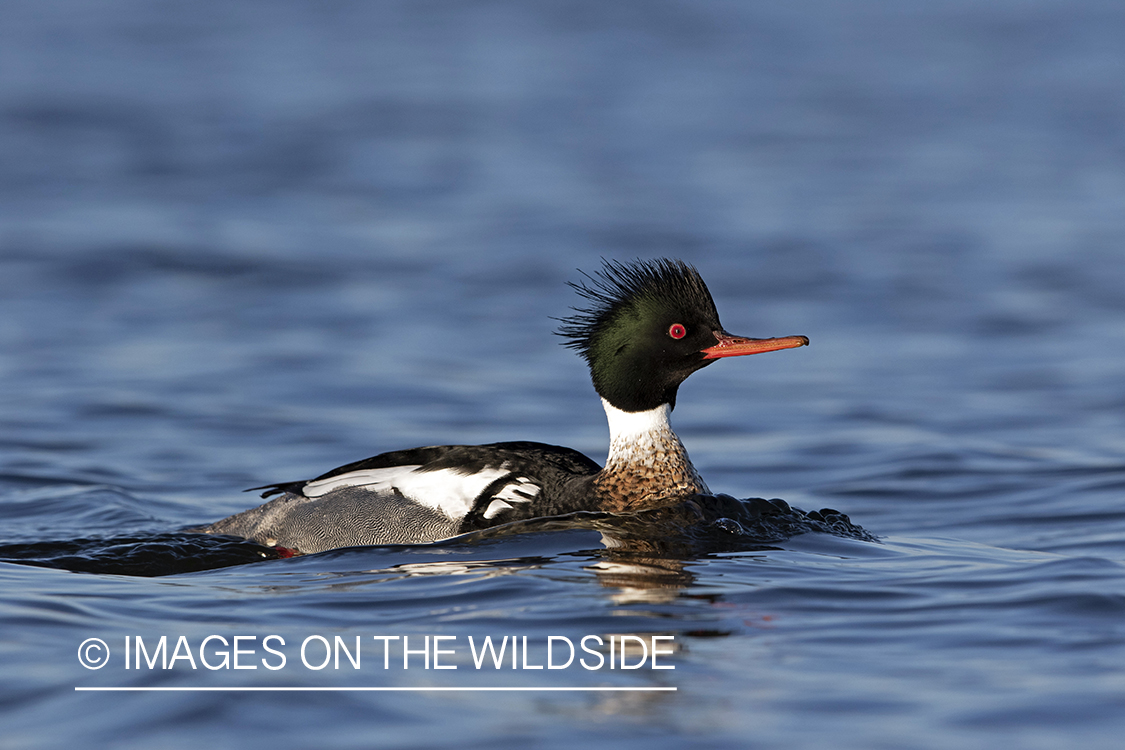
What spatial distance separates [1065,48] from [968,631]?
79.1 ft

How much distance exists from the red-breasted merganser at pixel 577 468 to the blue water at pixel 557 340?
1.09 feet

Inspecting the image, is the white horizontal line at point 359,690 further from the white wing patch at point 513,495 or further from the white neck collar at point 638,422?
the white neck collar at point 638,422

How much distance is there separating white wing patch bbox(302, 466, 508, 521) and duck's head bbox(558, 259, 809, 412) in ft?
2.68

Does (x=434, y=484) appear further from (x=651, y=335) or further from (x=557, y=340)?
(x=557, y=340)

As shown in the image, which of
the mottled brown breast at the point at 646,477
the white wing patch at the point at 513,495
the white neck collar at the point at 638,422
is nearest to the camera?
the white wing patch at the point at 513,495

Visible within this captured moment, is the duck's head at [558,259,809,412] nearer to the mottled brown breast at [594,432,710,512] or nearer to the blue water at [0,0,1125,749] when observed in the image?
the mottled brown breast at [594,432,710,512]

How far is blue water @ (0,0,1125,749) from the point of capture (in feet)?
16.4

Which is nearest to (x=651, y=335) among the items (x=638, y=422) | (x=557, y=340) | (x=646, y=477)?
(x=638, y=422)

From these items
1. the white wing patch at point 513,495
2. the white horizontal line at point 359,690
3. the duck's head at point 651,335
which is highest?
the duck's head at point 651,335

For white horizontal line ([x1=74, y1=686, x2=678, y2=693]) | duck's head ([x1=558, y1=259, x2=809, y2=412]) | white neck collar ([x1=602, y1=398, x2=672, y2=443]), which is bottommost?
white horizontal line ([x1=74, y1=686, x2=678, y2=693])

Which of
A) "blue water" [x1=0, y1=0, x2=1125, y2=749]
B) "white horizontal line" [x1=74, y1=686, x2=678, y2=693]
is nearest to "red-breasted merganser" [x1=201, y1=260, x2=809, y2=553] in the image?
"blue water" [x1=0, y1=0, x2=1125, y2=749]

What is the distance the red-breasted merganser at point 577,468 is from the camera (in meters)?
7.12

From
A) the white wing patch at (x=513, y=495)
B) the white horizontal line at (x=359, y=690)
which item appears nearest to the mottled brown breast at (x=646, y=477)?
the white wing patch at (x=513, y=495)

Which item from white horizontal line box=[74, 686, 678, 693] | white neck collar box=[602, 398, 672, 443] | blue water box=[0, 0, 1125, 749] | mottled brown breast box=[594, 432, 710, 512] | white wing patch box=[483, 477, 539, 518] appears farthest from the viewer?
white neck collar box=[602, 398, 672, 443]
